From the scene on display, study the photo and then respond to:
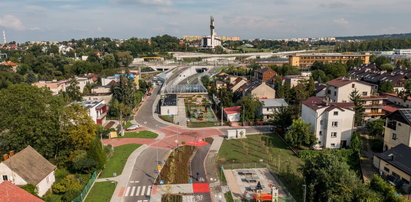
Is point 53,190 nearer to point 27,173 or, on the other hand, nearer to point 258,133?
point 27,173

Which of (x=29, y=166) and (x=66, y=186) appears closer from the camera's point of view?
(x=29, y=166)

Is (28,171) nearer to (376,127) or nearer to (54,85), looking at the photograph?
(376,127)

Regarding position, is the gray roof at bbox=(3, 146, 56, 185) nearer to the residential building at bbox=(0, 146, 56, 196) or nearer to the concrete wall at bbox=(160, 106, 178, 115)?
the residential building at bbox=(0, 146, 56, 196)

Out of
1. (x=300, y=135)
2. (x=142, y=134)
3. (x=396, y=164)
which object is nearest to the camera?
(x=396, y=164)

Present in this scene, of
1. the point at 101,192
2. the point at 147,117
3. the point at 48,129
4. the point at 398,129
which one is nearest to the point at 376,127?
the point at 398,129

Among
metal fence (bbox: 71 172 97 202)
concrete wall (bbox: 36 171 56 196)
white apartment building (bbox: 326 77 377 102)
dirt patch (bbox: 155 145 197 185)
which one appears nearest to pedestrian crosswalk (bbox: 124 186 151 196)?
dirt patch (bbox: 155 145 197 185)

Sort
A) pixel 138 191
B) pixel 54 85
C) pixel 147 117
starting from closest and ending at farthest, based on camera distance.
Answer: pixel 138 191 → pixel 147 117 → pixel 54 85

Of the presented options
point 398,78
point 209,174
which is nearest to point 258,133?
point 209,174

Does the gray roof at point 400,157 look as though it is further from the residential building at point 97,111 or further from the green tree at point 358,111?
the residential building at point 97,111
